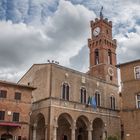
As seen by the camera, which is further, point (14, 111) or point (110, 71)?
point (110, 71)

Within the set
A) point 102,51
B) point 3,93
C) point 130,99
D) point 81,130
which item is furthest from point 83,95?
point 102,51

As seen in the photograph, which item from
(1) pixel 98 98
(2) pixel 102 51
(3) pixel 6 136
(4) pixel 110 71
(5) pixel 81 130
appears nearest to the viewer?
(3) pixel 6 136

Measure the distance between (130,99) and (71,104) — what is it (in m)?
9.66

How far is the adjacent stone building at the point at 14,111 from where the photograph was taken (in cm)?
3250

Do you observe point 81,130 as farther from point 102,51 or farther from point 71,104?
point 102,51

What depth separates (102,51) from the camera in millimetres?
53531

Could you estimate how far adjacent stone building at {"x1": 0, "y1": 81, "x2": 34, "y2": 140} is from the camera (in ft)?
107

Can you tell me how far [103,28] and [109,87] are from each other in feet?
47.8

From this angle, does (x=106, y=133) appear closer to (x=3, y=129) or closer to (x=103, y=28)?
(x=3, y=129)

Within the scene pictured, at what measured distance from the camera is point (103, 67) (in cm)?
5181

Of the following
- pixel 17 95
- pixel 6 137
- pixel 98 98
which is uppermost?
pixel 98 98

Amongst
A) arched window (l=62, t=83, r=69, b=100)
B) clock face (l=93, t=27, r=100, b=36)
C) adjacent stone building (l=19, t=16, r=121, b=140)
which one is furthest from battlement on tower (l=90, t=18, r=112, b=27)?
arched window (l=62, t=83, r=69, b=100)

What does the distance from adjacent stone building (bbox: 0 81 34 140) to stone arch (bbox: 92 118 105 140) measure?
1362 centimetres

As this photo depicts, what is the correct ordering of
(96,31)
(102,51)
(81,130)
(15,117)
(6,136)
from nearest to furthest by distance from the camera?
(6,136)
(15,117)
(81,130)
(102,51)
(96,31)
